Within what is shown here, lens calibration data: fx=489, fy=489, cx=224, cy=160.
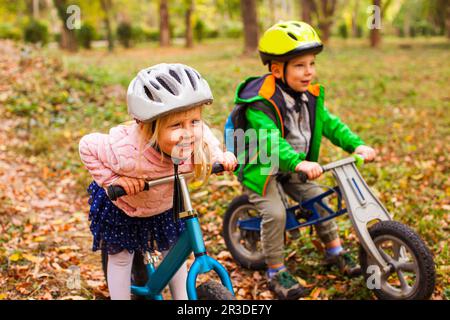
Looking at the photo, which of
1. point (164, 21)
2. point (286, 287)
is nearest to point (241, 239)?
point (286, 287)

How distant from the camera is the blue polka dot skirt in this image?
108 inches

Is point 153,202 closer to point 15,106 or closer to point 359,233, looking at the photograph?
point 359,233

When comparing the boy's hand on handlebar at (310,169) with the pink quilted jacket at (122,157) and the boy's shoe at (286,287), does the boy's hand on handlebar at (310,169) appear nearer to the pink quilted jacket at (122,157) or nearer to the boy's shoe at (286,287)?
the pink quilted jacket at (122,157)

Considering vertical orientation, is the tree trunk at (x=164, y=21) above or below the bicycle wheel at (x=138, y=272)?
above

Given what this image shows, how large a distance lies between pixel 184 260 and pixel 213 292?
1.78 ft

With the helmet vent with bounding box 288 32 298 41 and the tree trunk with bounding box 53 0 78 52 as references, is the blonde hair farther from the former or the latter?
the tree trunk with bounding box 53 0 78 52

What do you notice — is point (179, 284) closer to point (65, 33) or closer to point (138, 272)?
point (138, 272)

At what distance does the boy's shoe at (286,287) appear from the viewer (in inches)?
136

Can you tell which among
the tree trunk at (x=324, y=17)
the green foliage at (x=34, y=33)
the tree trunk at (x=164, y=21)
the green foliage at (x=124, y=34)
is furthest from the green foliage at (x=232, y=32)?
the green foliage at (x=34, y=33)

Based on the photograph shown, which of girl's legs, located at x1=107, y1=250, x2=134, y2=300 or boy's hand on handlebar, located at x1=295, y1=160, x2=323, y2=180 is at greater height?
boy's hand on handlebar, located at x1=295, y1=160, x2=323, y2=180

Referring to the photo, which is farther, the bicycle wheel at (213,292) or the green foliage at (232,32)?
the green foliage at (232,32)

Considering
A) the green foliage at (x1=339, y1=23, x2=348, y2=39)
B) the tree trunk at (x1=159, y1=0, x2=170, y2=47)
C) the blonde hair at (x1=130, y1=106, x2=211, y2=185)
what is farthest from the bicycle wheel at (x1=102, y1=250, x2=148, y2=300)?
the green foliage at (x1=339, y1=23, x2=348, y2=39)

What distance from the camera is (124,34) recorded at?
24.8 meters

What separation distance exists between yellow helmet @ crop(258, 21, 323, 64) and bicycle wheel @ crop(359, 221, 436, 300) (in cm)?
123
